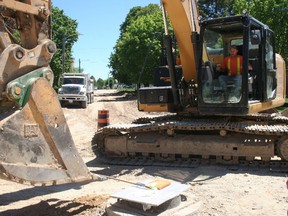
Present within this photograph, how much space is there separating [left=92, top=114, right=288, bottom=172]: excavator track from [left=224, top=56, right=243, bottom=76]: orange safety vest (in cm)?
102

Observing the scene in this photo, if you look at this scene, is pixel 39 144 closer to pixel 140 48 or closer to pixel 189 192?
pixel 189 192

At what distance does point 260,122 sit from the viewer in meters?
9.15

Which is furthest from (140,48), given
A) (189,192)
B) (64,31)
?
(189,192)

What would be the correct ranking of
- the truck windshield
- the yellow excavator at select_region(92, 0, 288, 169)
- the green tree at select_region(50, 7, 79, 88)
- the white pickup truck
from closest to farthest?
the yellow excavator at select_region(92, 0, 288, 169) < the white pickup truck < the truck windshield < the green tree at select_region(50, 7, 79, 88)

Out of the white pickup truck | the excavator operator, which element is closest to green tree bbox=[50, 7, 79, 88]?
the white pickup truck

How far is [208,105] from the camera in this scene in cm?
830

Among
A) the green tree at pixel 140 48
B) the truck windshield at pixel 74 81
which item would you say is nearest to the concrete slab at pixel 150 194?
the truck windshield at pixel 74 81

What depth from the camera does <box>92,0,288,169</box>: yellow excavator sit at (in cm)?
815

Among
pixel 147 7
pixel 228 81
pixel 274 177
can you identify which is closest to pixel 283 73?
pixel 228 81

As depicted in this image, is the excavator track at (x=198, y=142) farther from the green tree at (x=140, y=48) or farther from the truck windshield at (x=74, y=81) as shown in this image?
the green tree at (x=140, y=48)

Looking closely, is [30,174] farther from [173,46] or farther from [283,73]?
[283,73]

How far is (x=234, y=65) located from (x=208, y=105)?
3.03ft

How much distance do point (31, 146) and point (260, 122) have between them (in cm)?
618

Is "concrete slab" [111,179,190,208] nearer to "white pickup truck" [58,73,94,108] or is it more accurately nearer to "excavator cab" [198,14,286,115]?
"excavator cab" [198,14,286,115]
